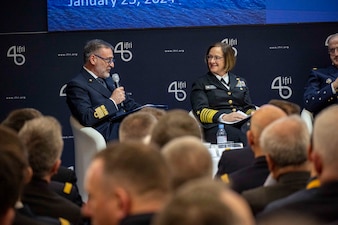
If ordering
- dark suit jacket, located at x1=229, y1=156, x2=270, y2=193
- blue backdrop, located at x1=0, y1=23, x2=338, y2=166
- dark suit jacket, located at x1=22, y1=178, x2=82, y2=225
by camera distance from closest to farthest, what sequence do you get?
1. dark suit jacket, located at x1=22, y1=178, x2=82, y2=225
2. dark suit jacket, located at x1=229, y1=156, x2=270, y2=193
3. blue backdrop, located at x1=0, y1=23, x2=338, y2=166

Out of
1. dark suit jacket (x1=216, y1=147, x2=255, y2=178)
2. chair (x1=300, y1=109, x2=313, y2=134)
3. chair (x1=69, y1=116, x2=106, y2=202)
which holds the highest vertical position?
dark suit jacket (x1=216, y1=147, x2=255, y2=178)

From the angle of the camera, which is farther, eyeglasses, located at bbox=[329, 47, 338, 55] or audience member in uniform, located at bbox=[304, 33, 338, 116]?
eyeglasses, located at bbox=[329, 47, 338, 55]

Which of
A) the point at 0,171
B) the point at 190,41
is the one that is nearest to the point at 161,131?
the point at 0,171

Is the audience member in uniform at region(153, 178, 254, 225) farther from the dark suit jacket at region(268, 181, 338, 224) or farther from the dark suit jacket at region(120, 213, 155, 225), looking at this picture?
the dark suit jacket at region(268, 181, 338, 224)

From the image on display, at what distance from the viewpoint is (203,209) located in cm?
140

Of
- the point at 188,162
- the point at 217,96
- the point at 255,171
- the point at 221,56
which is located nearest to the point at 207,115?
the point at 217,96

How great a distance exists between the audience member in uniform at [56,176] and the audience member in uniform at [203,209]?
8.68 ft

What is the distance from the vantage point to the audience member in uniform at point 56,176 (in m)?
4.09

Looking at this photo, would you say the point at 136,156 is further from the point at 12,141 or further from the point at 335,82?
the point at 335,82

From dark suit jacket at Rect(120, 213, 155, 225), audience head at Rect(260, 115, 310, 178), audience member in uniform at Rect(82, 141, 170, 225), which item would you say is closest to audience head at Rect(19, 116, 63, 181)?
audience head at Rect(260, 115, 310, 178)

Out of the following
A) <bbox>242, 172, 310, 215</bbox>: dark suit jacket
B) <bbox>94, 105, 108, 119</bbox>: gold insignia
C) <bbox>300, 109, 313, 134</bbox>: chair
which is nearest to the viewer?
<bbox>242, 172, 310, 215</bbox>: dark suit jacket

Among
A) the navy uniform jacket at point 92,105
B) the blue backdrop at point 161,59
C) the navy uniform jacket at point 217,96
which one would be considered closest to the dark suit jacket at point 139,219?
the navy uniform jacket at point 92,105

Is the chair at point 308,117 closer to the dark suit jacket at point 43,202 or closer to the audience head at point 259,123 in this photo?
the audience head at point 259,123

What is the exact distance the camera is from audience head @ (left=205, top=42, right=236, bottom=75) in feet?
25.1
